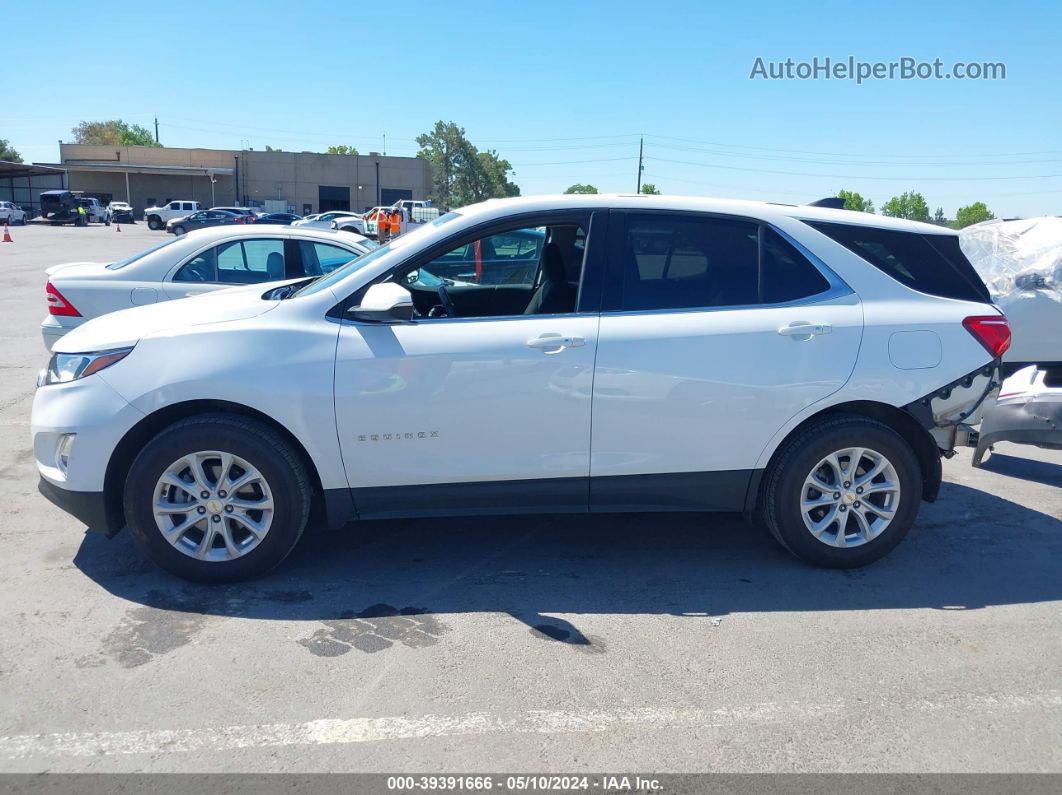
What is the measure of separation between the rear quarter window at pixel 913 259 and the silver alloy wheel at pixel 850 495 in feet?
3.16

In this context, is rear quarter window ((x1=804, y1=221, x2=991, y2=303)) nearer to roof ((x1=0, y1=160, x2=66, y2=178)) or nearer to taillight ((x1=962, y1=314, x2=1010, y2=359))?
taillight ((x1=962, y1=314, x2=1010, y2=359))

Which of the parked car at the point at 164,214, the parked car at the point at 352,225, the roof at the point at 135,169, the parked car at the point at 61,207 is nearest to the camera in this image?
the parked car at the point at 352,225

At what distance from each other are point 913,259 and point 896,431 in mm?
925

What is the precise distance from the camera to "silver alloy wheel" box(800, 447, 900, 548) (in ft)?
14.6

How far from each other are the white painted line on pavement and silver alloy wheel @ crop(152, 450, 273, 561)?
121cm

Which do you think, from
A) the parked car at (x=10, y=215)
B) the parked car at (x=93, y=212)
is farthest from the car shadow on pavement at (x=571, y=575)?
the parked car at (x=93, y=212)

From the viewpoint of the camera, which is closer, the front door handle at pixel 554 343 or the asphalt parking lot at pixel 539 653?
the asphalt parking lot at pixel 539 653

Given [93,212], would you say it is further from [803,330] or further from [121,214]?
[803,330]

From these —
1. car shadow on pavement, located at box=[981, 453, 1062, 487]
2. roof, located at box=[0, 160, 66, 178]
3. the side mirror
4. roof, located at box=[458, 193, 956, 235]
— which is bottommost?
car shadow on pavement, located at box=[981, 453, 1062, 487]

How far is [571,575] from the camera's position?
445 cm

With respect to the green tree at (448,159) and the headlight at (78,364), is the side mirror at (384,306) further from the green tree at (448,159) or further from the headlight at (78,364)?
the green tree at (448,159)

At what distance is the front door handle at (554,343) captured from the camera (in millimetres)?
4156

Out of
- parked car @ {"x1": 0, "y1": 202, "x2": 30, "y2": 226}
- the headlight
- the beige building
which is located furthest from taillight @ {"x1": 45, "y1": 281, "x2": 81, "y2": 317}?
the beige building

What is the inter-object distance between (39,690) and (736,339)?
341 cm
